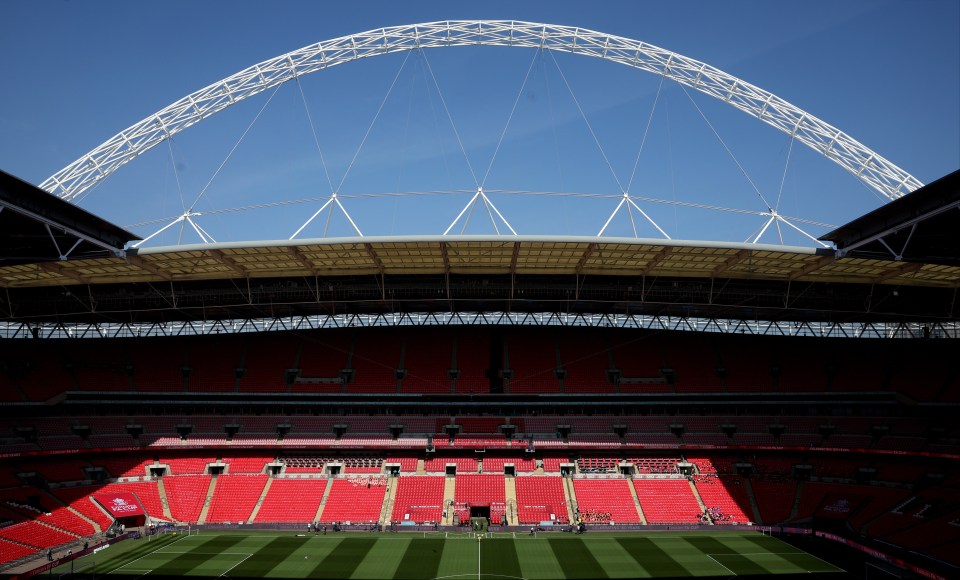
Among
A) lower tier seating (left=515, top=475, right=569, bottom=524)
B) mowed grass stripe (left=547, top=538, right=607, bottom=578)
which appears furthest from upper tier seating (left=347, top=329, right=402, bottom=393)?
mowed grass stripe (left=547, top=538, right=607, bottom=578)

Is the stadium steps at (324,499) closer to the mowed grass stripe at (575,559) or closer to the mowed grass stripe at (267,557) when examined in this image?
the mowed grass stripe at (267,557)

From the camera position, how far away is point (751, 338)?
58.7 m

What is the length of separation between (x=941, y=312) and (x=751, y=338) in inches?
587

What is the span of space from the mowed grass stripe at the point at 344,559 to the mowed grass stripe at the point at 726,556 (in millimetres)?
19824

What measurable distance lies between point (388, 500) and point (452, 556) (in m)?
11.1

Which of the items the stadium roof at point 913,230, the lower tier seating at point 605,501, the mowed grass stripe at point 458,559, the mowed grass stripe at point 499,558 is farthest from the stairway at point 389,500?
the stadium roof at point 913,230

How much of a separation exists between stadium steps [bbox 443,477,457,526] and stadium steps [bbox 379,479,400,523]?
3613mm

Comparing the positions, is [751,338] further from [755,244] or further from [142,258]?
[142,258]

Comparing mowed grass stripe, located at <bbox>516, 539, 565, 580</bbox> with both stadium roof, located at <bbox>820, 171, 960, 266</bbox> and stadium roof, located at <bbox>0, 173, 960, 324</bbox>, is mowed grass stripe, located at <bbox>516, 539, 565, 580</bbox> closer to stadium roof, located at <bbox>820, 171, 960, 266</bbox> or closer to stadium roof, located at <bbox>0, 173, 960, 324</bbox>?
stadium roof, located at <bbox>0, 173, 960, 324</bbox>

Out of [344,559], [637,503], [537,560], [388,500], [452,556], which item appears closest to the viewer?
[537,560]

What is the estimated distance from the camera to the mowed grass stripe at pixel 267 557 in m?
34.1

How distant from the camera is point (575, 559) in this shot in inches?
1436

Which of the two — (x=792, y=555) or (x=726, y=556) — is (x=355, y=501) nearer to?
(x=726, y=556)

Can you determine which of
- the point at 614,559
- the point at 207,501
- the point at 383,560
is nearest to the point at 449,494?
the point at 383,560
